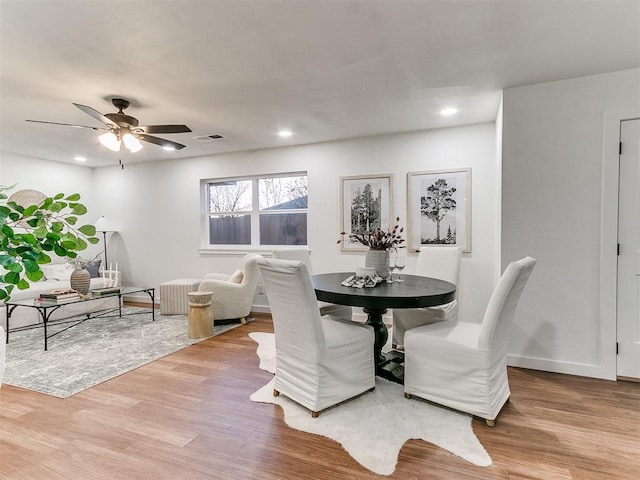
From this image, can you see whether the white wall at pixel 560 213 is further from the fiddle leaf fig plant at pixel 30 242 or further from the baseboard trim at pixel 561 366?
the fiddle leaf fig plant at pixel 30 242

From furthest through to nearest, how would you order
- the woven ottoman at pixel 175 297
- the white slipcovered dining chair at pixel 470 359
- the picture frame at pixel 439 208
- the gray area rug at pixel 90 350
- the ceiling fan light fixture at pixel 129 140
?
the woven ottoman at pixel 175 297 → the picture frame at pixel 439 208 → the ceiling fan light fixture at pixel 129 140 → the gray area rug at pixel 90 350 → the white slipcovered dining chair at pixel 470 359

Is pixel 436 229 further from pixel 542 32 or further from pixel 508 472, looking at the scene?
pixel 508 472

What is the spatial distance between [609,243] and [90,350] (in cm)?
472

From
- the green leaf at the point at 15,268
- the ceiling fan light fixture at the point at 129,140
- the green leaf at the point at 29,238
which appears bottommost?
the green leaf at the point at 15,268

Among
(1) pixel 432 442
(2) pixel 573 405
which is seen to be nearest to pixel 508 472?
(1) pixel 432 442

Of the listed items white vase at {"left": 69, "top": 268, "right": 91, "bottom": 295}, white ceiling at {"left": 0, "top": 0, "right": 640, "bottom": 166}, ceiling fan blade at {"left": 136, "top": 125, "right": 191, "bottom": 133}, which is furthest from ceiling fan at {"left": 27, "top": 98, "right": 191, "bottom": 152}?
white vase at {"left": 69, "top": 268, "right": 91, "bottom": 295}

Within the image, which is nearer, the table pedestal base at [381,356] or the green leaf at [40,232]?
the green leaf at [40,232]

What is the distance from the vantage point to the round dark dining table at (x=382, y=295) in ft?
7.34

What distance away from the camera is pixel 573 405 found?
2346 mm

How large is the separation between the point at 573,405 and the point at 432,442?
1.17 metres

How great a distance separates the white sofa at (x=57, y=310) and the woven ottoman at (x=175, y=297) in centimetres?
86

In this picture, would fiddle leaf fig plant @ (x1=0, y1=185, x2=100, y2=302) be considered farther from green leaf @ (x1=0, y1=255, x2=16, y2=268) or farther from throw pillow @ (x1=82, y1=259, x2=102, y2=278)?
throw pillow @ (x1=82, y1=259, x2=102, y2=278)

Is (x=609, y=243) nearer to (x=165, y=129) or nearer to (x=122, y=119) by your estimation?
(x=165, y=129)

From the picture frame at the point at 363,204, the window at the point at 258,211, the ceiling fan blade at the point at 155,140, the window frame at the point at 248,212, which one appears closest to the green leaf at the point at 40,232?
the ceiling fan blade at the point at 155,140
